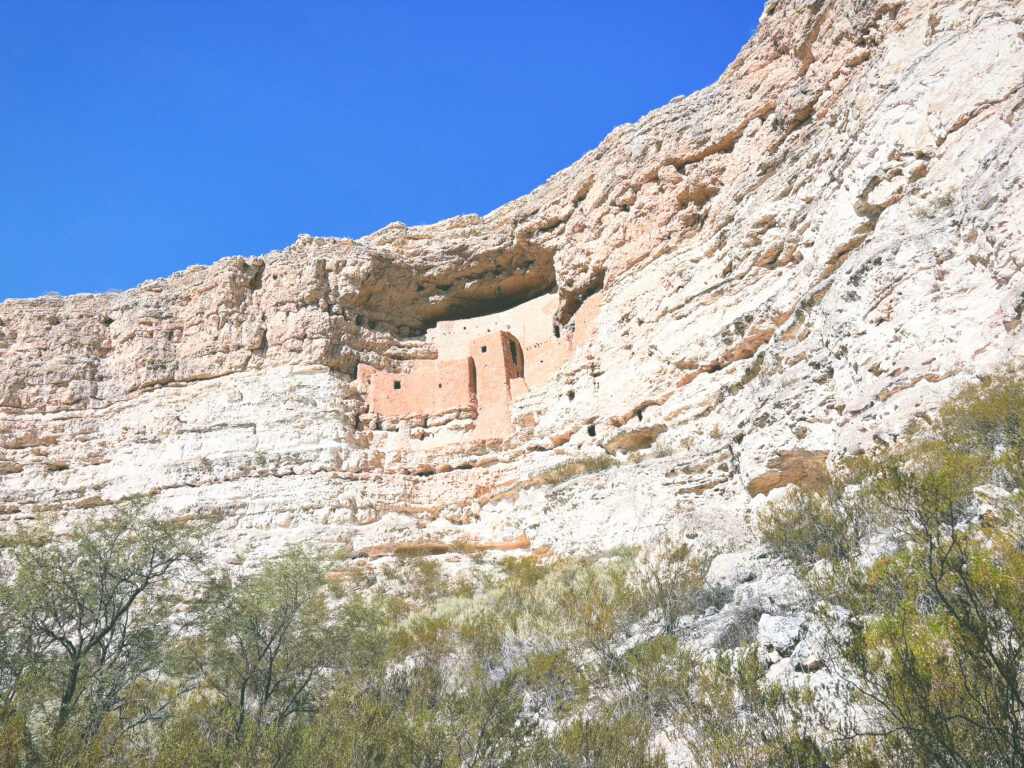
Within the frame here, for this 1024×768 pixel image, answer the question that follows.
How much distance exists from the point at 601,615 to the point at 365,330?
16543 mm

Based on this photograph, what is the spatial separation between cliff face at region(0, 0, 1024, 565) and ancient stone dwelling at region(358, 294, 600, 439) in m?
0.39

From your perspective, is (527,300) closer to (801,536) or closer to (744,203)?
(744,203)

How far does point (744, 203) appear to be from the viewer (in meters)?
15.5

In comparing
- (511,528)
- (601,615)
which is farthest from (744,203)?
(601,615)

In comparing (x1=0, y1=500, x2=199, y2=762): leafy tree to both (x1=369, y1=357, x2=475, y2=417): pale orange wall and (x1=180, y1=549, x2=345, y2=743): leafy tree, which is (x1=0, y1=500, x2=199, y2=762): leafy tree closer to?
(x1=180, y1=549, x2=345, y2=743): leafy tree

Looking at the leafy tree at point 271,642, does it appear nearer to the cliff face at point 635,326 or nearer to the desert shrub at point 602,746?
the desert shrub at point 602,746

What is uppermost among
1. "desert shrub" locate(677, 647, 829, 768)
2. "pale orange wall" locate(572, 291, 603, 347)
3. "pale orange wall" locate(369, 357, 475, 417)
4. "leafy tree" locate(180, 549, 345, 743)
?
"pale orange wall" locate(572, 291, 603, 347)

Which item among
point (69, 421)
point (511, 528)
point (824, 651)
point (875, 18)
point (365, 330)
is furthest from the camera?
point (365, 330)

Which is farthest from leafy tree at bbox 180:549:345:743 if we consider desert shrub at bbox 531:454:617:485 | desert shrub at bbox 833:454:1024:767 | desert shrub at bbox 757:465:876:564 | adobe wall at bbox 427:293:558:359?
adobe wall at bbox 427:293:558:359

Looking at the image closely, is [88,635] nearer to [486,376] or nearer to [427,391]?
[427,391]

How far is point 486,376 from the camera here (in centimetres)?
1989

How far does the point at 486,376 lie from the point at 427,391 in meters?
1.80

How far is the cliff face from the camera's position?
8977mm

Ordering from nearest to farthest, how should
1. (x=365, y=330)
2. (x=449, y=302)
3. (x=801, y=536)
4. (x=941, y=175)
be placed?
(x=801, y=536) → (x=941, y=175) → (x=365, y=330) → (x=449, y=302)
